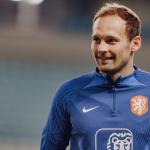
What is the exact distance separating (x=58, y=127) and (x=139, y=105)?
0.34m

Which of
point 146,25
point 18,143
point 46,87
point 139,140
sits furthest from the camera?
point 146,25

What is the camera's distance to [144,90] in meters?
2.09

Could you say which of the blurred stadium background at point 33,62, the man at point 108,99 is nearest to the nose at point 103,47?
the man at point 108,99

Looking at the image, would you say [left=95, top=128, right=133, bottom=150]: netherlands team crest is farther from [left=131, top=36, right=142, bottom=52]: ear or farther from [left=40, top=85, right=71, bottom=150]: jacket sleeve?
[left=131, top=36, right=142, bottom=52]: ear

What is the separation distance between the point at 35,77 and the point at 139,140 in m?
6.46

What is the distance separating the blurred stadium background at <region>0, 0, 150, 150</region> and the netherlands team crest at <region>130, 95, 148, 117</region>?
5696 mm

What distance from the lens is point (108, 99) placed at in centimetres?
206

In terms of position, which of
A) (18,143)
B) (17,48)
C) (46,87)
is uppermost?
(17,48)

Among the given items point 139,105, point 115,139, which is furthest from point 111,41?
point 115,139

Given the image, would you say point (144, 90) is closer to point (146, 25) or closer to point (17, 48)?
point (17, 48)

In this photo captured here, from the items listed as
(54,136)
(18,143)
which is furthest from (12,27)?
(54,136)

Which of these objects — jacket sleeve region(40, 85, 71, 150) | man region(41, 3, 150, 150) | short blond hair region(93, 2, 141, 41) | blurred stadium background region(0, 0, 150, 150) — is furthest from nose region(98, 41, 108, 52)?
blurred stadium background region(0, 0, 150, 150)

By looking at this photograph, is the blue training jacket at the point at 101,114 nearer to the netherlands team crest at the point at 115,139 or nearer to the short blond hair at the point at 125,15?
the netherlands team crest at the point at 115,139

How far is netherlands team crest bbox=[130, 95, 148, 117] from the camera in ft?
6.70
